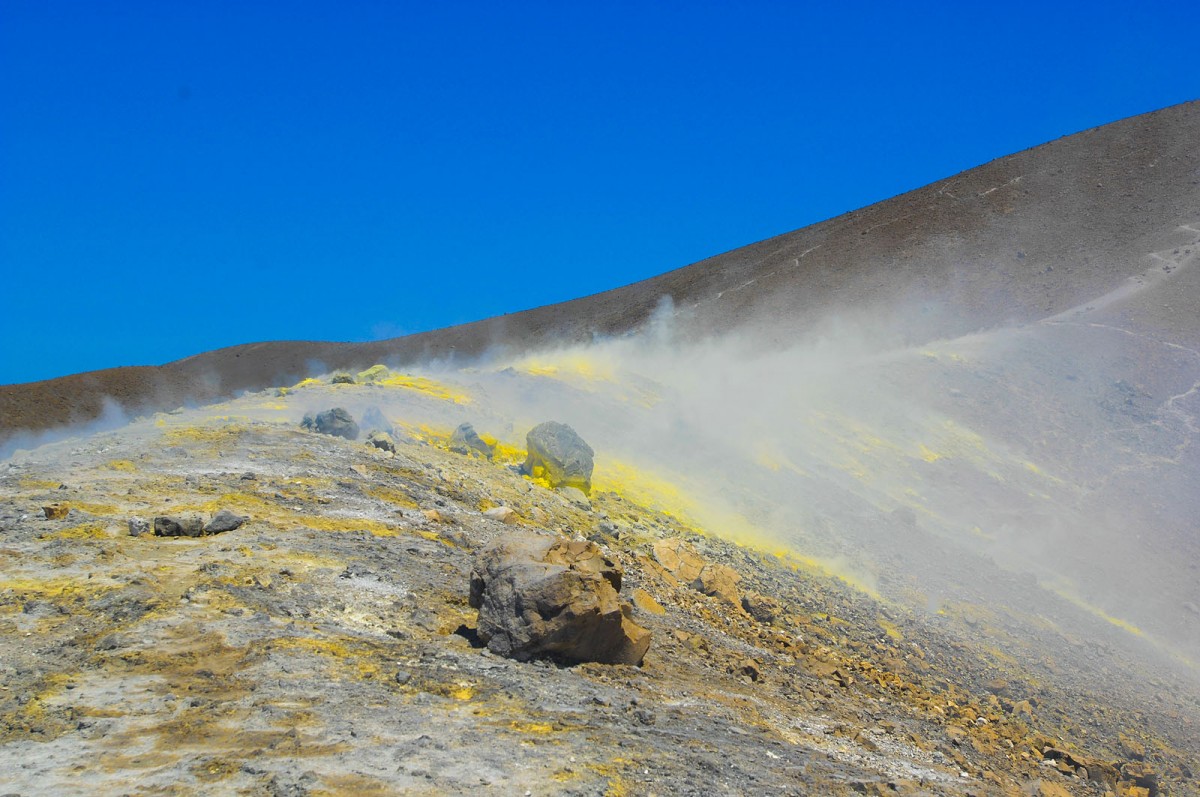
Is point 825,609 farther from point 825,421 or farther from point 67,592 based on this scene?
point 825,421

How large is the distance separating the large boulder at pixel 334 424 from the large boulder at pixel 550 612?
7.29 meters

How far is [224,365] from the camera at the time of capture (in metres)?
60.5

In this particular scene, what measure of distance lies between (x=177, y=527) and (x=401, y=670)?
3.28 meters

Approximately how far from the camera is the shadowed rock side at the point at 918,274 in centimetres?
4159

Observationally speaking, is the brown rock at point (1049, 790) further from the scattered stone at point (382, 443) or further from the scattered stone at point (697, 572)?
the scattered stone at point (382, 443)

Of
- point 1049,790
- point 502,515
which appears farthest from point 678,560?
point 1049,790

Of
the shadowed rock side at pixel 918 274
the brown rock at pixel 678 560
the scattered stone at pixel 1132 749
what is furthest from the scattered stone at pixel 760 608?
the shadowed rock side at pixel 918 274

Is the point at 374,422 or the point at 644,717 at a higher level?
the point at 374,422

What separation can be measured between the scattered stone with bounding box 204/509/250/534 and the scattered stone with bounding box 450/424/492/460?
672 cm

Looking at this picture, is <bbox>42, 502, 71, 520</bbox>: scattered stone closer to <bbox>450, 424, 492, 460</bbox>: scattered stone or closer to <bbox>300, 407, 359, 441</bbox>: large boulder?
<bbox>300, 407, 359, 441</bbox>: large boulder

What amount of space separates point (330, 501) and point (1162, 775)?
33.5ft

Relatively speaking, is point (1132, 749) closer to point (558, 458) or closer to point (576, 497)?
point (576, 497)

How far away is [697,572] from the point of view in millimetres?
11922

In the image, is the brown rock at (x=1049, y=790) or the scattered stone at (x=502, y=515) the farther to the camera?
the scattered stone at (x=502, y=515)
